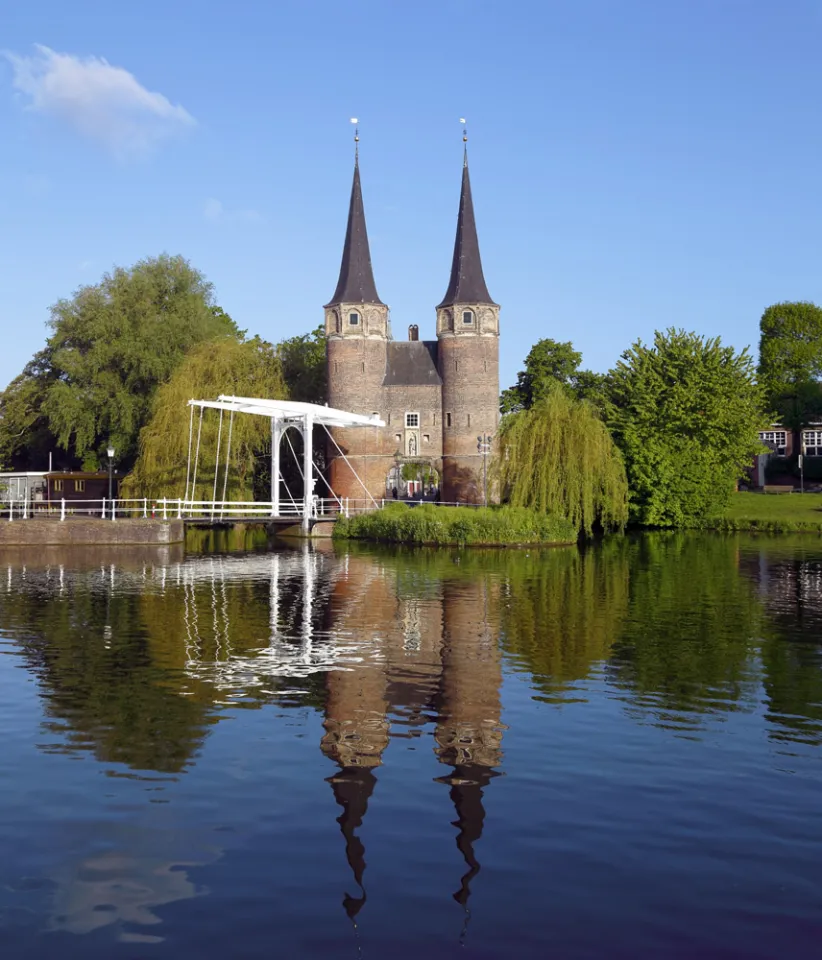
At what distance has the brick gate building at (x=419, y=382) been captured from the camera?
54094mm

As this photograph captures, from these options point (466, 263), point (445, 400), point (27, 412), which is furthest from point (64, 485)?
point (466, 263)

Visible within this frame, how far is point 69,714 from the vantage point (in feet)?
39.4

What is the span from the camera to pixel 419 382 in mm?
55906

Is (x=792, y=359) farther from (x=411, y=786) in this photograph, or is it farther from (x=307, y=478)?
(x=411, y=786)

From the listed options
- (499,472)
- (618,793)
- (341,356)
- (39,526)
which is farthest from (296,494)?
(618,793)

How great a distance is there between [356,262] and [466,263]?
5718 mm

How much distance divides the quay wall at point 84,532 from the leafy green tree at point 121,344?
50.1ft

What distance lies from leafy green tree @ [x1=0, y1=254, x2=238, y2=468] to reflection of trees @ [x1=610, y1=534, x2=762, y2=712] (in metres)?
28.3

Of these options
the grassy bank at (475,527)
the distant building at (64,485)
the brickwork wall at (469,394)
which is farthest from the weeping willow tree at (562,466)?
the distant building at (64,485)

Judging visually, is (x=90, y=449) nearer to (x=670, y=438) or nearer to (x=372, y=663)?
(x=670, y=438)

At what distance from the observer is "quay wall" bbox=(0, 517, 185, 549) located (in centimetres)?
3409

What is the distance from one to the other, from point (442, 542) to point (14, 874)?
31058 mm

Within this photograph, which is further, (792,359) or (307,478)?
(792,359)

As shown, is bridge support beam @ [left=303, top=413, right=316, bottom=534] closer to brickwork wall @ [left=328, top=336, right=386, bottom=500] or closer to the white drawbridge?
the white drawbridge
